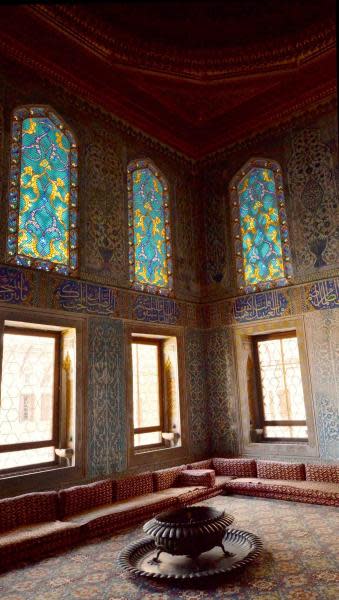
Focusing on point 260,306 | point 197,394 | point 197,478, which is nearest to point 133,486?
point 197,478

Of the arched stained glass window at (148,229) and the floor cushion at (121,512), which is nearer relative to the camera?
the floor cushion at (121,512)

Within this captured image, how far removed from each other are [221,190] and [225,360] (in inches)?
114

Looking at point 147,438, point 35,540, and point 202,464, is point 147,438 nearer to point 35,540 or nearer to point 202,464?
point 202,464

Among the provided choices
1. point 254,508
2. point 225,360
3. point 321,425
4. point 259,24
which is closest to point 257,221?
point 225,360

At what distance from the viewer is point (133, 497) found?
532cm

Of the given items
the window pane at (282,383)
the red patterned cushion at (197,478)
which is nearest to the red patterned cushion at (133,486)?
the red patterned cushion at (197,478)

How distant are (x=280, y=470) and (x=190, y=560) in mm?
2624

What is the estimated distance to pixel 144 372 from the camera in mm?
6547

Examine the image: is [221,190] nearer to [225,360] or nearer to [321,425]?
[225,360]

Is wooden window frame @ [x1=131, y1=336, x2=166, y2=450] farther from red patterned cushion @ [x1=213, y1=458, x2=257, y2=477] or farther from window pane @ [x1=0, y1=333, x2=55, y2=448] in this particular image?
window pane @ [x1=0, y1=333, x2=55, y2=448]

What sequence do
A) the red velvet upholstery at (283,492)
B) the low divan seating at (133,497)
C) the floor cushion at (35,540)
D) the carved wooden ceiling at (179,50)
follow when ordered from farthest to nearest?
the carved wooden ceiling at (179,50) < the red velvet upholstery at (283,492) < the low divan seating at (133,497) < the floor cushion at (35,540)

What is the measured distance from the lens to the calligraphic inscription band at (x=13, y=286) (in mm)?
4859

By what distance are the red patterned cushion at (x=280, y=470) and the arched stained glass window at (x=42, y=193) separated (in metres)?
3.65

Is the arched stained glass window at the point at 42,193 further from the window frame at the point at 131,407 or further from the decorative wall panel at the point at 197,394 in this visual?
the decorative wall panel at the point at 197,394
